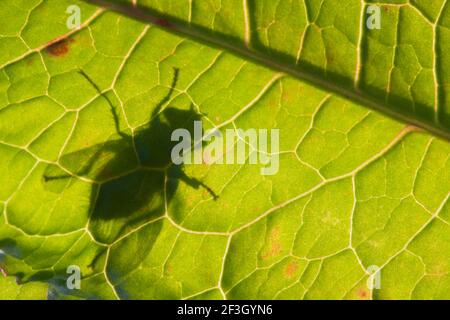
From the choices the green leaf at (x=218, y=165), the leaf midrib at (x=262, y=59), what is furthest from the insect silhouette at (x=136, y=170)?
the leaf midrib at (x=262, y=59)

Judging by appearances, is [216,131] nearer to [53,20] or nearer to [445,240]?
[53,20]

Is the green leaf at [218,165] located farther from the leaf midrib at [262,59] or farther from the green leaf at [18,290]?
the green leaf at [18,290]

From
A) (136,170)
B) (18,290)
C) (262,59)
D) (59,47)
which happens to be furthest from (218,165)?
(18,290)

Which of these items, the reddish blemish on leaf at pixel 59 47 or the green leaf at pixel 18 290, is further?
the green leaf at pixel 18 290

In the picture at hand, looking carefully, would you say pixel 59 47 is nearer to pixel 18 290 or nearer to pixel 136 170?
pixel 136 170

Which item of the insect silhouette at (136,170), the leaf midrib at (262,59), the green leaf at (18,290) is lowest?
the green leaf at (18,290)

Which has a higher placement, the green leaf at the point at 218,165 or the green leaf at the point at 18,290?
the green leaf at the point at 218,165

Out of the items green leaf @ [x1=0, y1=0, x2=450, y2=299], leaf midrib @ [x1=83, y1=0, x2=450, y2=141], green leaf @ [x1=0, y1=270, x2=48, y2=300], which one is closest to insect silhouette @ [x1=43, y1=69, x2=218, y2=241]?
green leaf @ [x1=0, y1=0, x2=450, y2=299]
